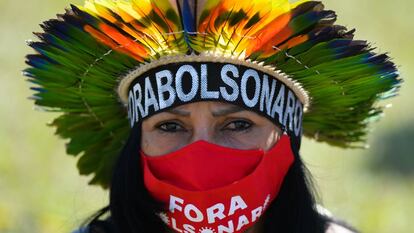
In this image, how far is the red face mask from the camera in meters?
3.71

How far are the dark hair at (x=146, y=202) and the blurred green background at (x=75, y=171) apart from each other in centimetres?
127

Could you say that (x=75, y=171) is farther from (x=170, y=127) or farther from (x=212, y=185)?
(x=212, y=185)

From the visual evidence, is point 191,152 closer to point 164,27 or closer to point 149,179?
point 149,179

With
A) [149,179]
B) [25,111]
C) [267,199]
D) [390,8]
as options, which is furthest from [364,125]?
[390,8]

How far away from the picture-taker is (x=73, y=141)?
4.58 m

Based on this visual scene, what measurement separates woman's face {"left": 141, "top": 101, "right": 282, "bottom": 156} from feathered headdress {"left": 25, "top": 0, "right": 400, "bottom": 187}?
0.05 metres

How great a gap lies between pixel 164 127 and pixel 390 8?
8.83m

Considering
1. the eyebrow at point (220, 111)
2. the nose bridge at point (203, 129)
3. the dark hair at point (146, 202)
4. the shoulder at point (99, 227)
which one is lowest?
the shoulder at point (99, 227)

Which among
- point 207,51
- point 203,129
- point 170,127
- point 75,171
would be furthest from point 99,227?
point 75,171

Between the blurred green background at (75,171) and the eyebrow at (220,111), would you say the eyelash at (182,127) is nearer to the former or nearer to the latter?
the eyebrow at (220,111)

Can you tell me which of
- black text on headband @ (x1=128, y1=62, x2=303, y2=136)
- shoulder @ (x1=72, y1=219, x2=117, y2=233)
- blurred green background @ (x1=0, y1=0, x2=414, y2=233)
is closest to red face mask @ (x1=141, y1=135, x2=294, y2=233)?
black text on headband @ (x1=128, y1=62, x2=303, y2=136)

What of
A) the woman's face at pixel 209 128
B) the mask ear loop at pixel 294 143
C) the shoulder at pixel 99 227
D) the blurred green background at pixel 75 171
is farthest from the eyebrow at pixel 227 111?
the blurred green background at pixel 75 171

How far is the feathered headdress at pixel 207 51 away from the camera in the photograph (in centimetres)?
371

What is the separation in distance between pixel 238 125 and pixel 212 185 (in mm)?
262
